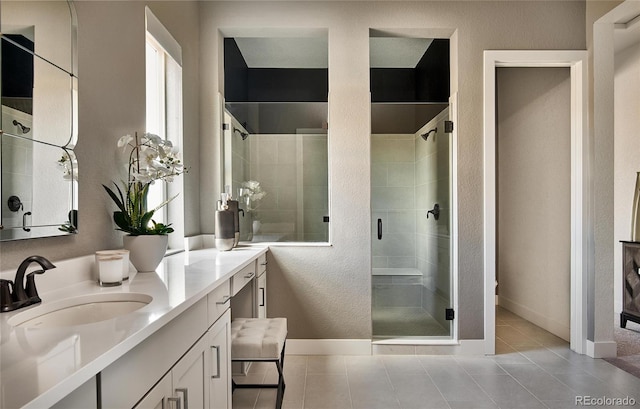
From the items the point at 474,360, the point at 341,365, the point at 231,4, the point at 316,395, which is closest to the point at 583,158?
the point at 474,360

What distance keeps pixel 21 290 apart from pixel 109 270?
318 mm

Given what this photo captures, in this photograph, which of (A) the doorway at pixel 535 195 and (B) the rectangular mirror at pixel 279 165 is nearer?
(B) the rectangular mirror at pixel 279 165

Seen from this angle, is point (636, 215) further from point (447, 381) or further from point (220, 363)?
point (220, 363)

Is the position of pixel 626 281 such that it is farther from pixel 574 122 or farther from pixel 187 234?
pixel 187 234

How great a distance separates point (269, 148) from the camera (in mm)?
3082

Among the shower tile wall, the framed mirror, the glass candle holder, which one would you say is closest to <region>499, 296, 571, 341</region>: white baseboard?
Result: the shower tile wall

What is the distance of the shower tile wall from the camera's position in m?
3.28

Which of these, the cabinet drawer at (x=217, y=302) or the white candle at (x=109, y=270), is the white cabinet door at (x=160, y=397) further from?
the white candle at (x=109, y=270)

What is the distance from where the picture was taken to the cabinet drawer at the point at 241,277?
1865mm

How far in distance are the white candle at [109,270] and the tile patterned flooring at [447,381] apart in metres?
1.17

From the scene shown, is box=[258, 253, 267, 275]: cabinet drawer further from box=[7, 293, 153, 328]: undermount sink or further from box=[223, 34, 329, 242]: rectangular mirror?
box=[7, 293, 153, 328]: undermount sink

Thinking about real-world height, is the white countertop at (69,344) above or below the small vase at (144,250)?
below

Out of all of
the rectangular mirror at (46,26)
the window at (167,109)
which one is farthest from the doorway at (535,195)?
the rectangular mirror at (46,26)

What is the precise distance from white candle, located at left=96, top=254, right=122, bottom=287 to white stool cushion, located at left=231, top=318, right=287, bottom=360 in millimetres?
714
